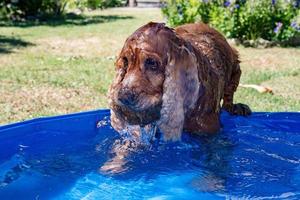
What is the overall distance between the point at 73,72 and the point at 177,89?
637 cm

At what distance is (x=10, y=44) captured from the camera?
13.6m

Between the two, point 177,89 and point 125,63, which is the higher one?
point 125,63

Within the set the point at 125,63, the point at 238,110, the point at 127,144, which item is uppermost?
the point at 125,63

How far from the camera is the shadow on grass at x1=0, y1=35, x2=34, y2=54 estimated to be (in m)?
12.6

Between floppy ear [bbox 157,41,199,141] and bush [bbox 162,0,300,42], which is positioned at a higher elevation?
floppy ear [bbox 157,41,199,141]

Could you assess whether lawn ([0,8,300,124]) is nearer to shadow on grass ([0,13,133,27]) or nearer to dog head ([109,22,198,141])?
shadow on grass ([0,13,133,27])

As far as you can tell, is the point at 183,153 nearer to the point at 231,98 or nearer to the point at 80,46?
the point at 231,98

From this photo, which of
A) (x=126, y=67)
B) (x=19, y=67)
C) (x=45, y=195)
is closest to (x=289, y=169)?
(x=126, y=67)

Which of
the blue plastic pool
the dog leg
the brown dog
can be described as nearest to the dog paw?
the dog leg

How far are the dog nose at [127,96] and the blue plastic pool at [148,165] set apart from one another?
26.9 inches

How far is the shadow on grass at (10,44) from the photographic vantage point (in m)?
12.6

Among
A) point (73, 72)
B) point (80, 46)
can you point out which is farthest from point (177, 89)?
point (80, 46)

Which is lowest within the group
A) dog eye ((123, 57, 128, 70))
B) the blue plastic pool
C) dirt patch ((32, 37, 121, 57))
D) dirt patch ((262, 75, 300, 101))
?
dirt patch ((32, 37, 121, 57))

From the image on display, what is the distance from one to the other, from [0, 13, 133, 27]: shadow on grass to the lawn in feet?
5.49
